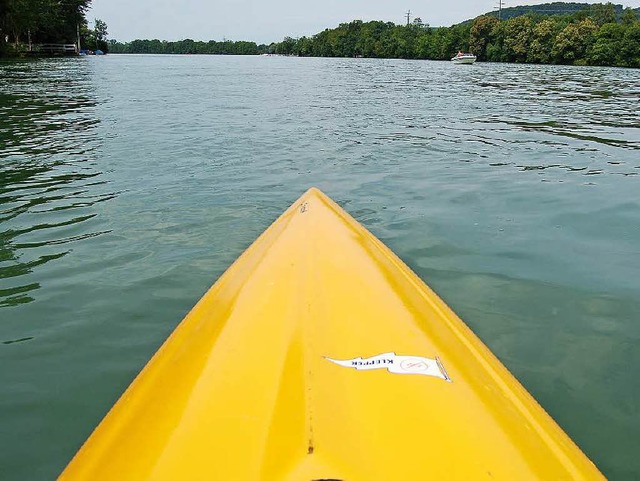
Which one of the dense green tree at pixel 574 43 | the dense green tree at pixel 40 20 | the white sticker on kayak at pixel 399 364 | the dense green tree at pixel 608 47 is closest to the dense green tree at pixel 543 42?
the dense green tree at pixel 574 43

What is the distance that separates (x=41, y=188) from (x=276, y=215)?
2.99 m

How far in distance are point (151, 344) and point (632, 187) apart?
600 cm

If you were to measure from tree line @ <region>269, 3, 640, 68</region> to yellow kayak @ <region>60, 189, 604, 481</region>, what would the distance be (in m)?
59.0

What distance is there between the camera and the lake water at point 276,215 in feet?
9.30

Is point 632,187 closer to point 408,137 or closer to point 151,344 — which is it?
point 408,137

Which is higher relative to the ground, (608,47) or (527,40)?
(527,40)

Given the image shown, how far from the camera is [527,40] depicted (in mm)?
62781

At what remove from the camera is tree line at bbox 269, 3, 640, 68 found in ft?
175

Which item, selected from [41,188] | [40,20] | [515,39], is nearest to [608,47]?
[515,39]

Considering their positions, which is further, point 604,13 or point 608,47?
point 604,13

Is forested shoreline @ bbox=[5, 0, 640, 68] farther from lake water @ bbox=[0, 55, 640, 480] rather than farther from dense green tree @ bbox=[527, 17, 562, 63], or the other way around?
lake water @ bbox=[0, 55, 640, 480]

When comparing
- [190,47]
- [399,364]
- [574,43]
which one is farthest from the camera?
[190,47]

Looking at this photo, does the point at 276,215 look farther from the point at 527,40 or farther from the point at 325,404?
the point at 527,40

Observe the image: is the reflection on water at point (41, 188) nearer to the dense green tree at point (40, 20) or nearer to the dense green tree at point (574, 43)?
the dense green tree at point (40, 20)
